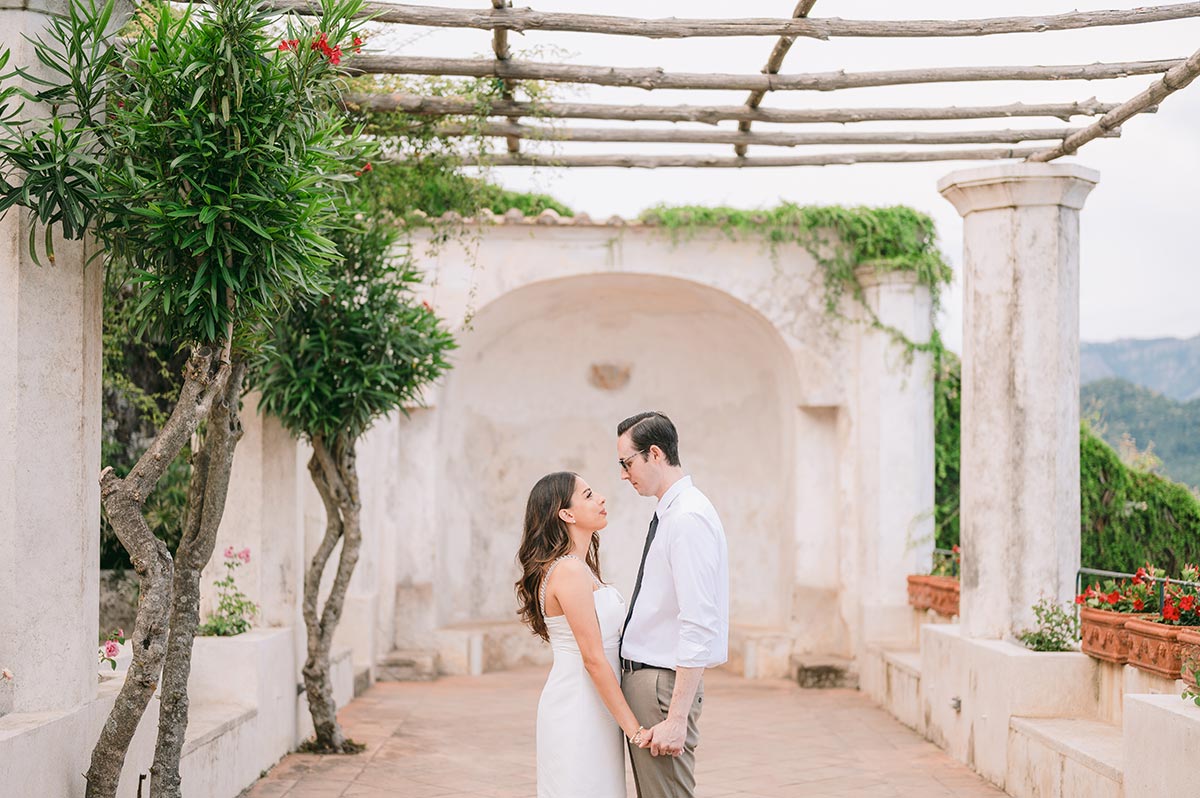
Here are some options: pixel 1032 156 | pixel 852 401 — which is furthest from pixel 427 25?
pixel 852 401

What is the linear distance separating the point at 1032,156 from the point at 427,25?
13.9ft

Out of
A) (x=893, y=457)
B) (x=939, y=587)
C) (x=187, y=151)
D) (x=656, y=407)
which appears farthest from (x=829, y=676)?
(x=187, y=151)

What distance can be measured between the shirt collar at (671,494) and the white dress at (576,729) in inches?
14.5

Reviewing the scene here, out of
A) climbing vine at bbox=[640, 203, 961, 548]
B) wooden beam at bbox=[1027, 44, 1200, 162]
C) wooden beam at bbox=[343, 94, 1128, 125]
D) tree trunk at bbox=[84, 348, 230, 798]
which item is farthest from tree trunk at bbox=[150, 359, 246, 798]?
climbing vine at bbox=[640, 203, 961, 548]

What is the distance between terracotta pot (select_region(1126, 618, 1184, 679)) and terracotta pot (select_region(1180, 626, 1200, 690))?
0.05 metres

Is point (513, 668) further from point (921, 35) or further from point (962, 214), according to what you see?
point (921, 35)

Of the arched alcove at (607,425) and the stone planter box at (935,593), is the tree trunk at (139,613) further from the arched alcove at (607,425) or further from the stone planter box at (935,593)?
the arched alcove at (607,425)

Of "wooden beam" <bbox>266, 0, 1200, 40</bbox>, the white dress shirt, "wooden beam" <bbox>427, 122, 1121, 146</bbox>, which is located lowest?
the white dress shirt

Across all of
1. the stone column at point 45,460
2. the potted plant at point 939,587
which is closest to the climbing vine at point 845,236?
the potted plant at point 939,587

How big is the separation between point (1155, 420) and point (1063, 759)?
854 inches

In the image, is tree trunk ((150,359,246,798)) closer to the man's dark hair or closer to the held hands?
the man's dark hair

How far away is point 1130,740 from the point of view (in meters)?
5.48

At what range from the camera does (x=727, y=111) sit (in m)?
8.34

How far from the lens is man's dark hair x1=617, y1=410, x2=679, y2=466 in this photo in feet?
13.9
